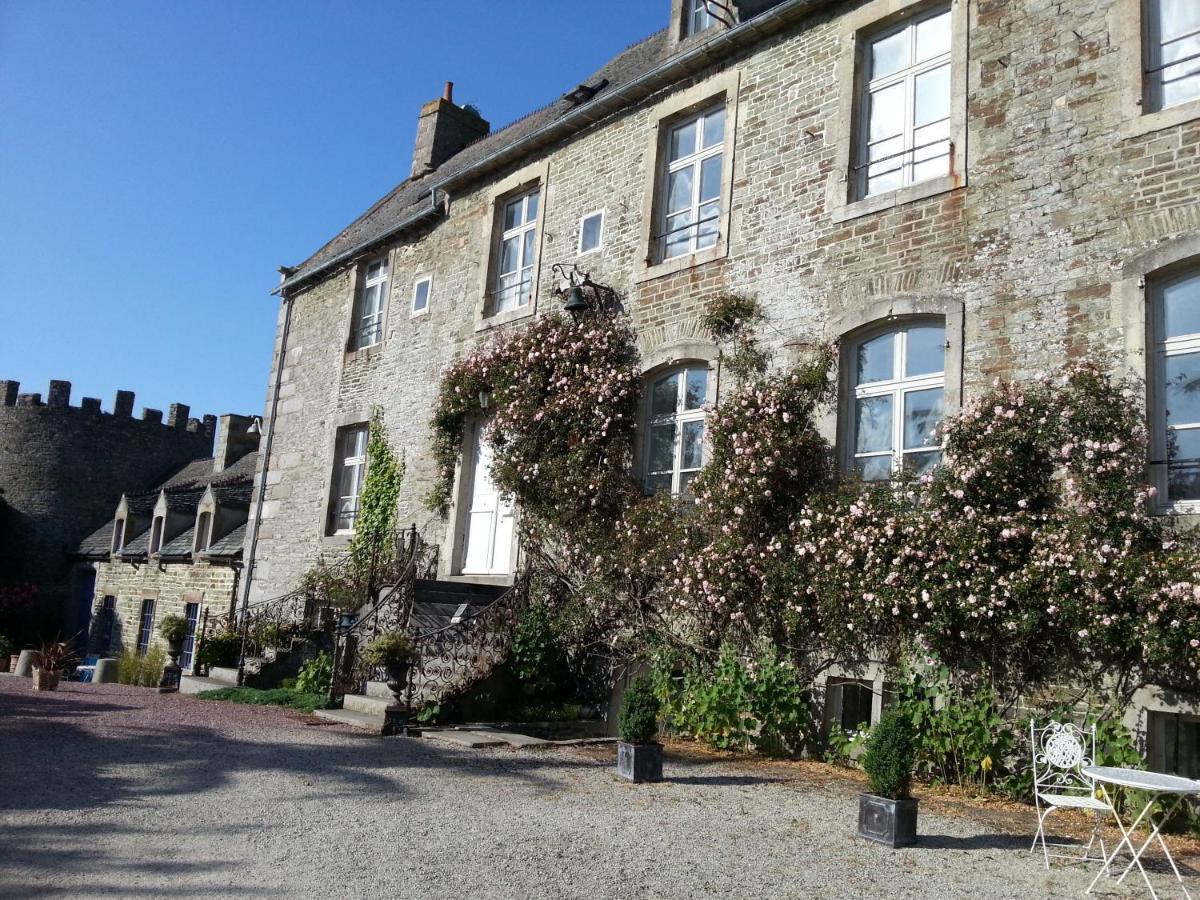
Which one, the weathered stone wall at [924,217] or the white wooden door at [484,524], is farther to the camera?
the white wooden door at [484,524]

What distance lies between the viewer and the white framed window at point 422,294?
14.3 m

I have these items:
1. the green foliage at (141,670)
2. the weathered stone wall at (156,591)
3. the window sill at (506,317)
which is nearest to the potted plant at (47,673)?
the green foliage at (141,670)

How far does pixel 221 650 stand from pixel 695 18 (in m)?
10.2

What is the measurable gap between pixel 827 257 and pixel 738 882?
239 inches

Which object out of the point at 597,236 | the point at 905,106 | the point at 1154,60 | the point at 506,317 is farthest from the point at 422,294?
the point at 1154,60

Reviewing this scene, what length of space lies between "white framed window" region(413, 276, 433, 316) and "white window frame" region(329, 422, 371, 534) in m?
1.96

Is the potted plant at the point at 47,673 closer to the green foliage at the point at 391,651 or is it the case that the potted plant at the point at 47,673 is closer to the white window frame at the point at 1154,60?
the green foliage at the point at 391,651

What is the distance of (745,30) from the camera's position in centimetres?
1030

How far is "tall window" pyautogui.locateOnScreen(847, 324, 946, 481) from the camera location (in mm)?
8242

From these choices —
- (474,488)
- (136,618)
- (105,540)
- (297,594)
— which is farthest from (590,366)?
(105,540)

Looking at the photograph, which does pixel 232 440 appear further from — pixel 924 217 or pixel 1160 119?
pixel 1160 119

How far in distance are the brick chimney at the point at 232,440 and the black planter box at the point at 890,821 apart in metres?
23.7

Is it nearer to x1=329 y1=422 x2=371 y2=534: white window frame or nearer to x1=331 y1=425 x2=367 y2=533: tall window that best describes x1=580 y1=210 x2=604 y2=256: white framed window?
x1=329 y1=422 x2=371 y2=534: white window frame

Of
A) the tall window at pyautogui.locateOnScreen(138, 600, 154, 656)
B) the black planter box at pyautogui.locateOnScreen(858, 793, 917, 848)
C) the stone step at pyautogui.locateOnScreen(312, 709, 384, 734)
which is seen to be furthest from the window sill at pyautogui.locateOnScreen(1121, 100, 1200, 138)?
the tall window at pyautogui.locateOnScreen(138, 600, 154, 656)
